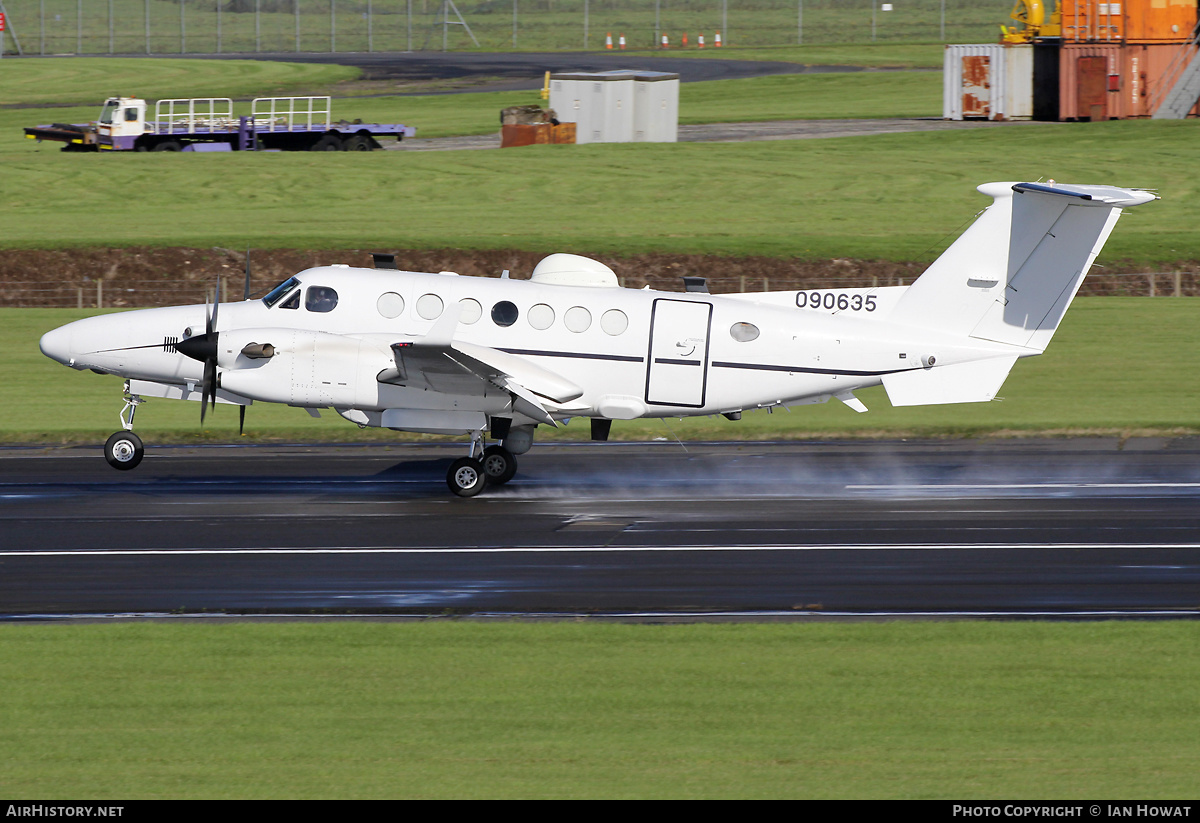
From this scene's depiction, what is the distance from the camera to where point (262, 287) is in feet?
133

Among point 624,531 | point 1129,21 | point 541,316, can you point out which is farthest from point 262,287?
point 1129,21

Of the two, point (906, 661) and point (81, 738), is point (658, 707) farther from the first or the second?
point (81, 738)

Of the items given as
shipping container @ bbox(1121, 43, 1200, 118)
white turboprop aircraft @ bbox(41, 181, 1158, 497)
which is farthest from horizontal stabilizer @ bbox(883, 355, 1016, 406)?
shipping container @ bbox(1121, 43, 1200, 118)

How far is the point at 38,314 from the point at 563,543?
76.5 feet

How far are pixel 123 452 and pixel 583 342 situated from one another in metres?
6.73

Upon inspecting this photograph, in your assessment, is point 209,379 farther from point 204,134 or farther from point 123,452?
point 204,134

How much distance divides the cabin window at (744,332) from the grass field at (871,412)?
18.0 feet

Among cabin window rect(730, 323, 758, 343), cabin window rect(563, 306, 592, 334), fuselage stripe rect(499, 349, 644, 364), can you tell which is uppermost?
cabin window rect(563, 306, 592, 334)

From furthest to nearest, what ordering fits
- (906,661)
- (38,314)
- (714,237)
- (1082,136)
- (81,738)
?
(1082,136)
(714,237)
(38,314)
(906,661)
(81,738)

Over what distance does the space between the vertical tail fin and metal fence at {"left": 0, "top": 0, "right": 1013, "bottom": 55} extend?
84.7m

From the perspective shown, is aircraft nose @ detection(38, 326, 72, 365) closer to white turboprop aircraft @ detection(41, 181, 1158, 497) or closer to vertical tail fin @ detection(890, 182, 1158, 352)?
white turboprop aircraft @ detection(41, 181, 1158, 497)

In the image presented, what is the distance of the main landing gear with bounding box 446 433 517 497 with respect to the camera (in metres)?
20.0
